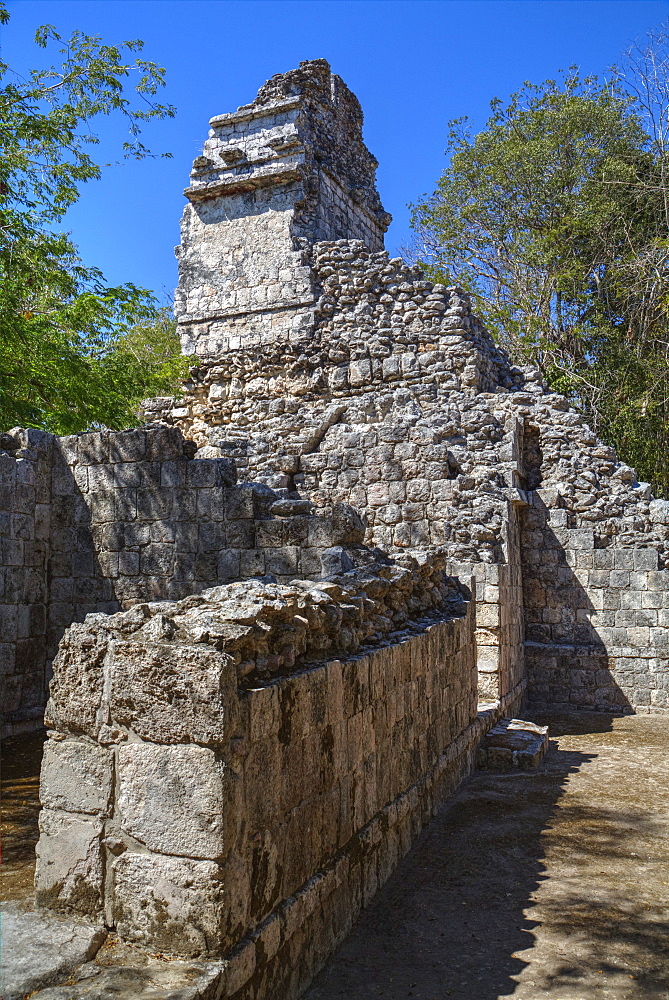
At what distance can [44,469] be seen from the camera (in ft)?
27.0

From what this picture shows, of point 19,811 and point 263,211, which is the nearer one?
point 19,811

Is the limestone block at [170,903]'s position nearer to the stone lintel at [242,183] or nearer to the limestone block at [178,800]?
the limestone block at [178,800]

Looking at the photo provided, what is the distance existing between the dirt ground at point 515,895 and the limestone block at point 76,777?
105cm

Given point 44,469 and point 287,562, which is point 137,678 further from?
point 44,469

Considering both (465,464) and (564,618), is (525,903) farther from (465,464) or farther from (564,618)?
(564,618)

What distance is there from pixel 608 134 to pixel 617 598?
16.3 m

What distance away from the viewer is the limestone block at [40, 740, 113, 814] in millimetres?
3133

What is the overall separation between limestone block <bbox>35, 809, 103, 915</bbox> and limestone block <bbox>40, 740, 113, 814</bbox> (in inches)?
1.8

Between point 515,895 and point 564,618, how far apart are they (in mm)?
6942

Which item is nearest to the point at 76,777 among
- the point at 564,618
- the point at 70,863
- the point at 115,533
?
the point at 70,863

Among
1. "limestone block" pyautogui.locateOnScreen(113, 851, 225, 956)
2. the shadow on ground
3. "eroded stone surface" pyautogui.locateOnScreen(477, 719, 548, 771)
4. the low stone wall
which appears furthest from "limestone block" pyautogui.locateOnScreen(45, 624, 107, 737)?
"eroded stone surface" pyautogui.locateOnScreen(477, 719, 548, 771)

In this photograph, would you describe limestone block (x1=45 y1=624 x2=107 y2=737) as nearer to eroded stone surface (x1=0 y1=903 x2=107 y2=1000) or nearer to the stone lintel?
eroded stone surface (x1=0 y1=903 x2=107 y2=1000)

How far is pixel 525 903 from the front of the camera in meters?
4.53

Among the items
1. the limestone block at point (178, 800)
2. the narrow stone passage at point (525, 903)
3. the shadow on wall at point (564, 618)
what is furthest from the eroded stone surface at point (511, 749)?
the limestone block at point (178, 800)
